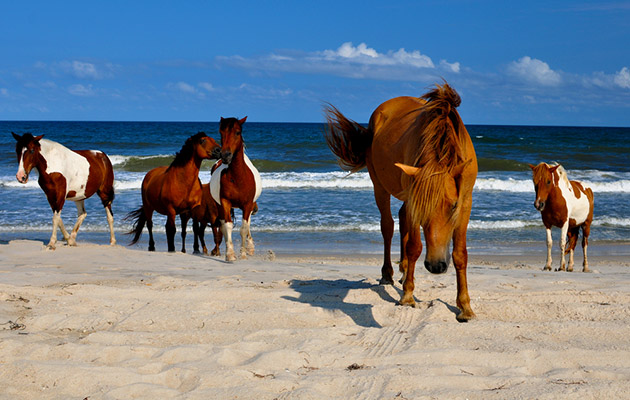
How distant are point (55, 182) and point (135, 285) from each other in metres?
3.78

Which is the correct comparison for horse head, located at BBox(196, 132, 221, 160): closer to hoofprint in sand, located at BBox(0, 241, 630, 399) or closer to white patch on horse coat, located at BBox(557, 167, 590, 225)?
hoofprint in sand, located at BBox(0, 241, 630, 399)

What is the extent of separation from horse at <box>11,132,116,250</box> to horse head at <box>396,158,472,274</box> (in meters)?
6.10

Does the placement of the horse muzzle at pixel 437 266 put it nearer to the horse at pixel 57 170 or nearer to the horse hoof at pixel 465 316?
the horse hoof at pixel 465 316

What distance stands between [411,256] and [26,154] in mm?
6210

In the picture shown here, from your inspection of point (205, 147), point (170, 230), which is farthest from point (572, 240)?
point (170, 230)

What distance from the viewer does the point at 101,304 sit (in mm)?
4785

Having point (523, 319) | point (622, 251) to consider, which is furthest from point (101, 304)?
point (622, 251)

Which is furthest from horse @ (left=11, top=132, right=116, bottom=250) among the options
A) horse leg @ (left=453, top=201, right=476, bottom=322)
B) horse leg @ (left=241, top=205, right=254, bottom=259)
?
horse leg @ (left=453, top=201, right=476, bottom=322)

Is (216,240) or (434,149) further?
(216,240)

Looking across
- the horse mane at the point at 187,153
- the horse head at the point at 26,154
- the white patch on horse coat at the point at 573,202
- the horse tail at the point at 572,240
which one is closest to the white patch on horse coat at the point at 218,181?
the horse mane at the point at 187,153

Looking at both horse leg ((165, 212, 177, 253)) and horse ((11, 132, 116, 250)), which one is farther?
horse leg ((165, 212, 177, 253))

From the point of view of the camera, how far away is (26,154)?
28.0ft

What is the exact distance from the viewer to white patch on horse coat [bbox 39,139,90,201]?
8.77m

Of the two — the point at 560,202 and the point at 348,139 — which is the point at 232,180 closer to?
the point at 348,139
